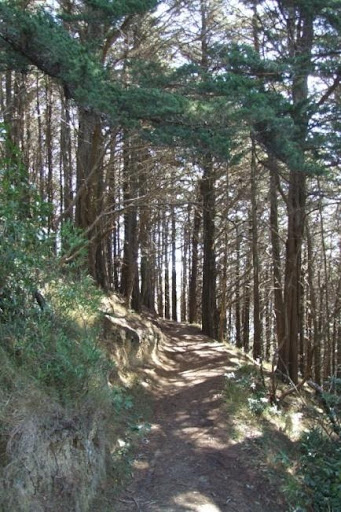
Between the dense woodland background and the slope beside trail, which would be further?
the dense woodland background

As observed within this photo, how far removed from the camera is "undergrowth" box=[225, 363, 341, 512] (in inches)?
242

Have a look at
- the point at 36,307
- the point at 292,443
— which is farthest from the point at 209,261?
the point at 36,307

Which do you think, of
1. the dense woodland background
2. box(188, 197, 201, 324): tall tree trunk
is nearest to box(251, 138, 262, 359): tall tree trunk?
the dense woodland background

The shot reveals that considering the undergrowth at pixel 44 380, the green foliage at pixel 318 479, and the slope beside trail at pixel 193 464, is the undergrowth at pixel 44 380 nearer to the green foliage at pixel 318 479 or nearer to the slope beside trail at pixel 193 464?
the slope beside trail at pixel 193 464

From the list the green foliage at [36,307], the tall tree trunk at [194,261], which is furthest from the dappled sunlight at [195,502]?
the tall tree trunk at [194,261]

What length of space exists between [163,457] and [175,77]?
5812mm

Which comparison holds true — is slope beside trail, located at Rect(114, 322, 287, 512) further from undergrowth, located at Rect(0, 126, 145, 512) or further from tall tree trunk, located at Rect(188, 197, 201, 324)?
tall tree trunk, located at Rect(188, 197, 201, 324)

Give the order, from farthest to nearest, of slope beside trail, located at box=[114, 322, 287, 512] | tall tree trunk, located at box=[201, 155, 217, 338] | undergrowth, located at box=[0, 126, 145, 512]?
tall tree trunk, located at box=[201, 155, 217, 338], slope beside trail, located at box=[114, 322, 287, 512], undergrowth, located at box=[0, 126, 145, 512]

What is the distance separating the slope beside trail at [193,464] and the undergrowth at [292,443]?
0.71 feet

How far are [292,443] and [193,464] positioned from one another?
8.57 ft

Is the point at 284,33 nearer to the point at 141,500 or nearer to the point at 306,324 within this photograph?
the point at 141,500

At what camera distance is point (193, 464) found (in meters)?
6.40

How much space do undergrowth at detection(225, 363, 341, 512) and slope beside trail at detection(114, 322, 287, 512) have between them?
21 cm

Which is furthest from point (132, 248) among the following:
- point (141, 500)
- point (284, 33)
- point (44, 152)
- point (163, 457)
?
point (141, 500)
